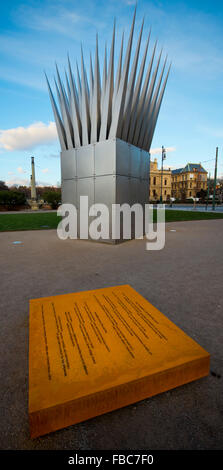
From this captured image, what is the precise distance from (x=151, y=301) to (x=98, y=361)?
6.71 feet

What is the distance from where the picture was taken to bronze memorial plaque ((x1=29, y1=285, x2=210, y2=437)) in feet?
5.24

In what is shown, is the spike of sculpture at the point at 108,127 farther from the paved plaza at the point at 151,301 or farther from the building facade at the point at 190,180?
the building facade at the point at 190,180

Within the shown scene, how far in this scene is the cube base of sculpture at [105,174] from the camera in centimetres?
881

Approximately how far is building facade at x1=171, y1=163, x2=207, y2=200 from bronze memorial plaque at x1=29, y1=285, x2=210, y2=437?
4344 inches

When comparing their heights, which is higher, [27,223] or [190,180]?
[190,180]

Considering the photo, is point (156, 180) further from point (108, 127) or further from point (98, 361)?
point (98, 361)

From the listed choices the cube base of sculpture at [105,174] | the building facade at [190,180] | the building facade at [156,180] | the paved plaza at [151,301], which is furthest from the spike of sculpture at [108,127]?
the building facade at [190,180]

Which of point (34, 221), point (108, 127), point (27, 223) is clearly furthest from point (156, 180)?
point (108, 127)

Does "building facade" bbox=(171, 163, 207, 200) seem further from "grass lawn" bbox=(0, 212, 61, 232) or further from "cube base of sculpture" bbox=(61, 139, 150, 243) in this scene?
"cube base of sculpture" bbox=(61, 139, 150, 243)

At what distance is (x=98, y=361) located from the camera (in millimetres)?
1925

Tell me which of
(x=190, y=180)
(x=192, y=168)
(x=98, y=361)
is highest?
(x=192, y=168)

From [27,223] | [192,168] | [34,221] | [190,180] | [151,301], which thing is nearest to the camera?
[151,301]

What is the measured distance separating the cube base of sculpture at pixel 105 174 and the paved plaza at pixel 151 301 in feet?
7.93
